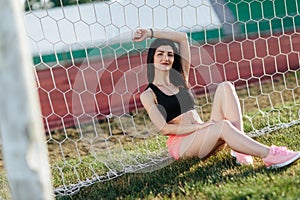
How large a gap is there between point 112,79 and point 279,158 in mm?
2084

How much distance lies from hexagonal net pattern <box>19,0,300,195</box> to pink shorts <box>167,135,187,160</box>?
0.08m

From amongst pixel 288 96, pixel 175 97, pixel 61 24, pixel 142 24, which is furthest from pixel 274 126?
pixel 288 96

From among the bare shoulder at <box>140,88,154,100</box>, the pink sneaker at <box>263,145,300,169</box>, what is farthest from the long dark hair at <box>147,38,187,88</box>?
the pink sneaker at <box>263,145,300,169</box>

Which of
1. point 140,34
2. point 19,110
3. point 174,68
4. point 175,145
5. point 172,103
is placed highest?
point 140,34

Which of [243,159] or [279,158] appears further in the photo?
[243,159]

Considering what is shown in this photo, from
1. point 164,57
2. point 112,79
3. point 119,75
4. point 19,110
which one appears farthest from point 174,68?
point 119,75

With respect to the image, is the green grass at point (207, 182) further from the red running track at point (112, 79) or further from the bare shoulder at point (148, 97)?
Answer: the red running track at point (112, 79)

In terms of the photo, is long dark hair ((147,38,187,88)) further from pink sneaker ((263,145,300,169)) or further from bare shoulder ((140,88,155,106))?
pink sneaker ((263,145,300,169))

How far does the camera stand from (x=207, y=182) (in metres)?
3.02

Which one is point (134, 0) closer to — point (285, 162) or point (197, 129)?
point (197, 129)

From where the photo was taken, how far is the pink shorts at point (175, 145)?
3439 millimetres

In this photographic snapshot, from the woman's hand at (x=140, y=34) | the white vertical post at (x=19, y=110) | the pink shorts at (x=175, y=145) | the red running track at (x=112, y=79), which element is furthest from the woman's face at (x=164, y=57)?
the white vertical post at (x=19, y=110)

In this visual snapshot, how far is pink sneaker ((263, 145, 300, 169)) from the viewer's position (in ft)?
10.0

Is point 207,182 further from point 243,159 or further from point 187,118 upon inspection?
point 187,118
